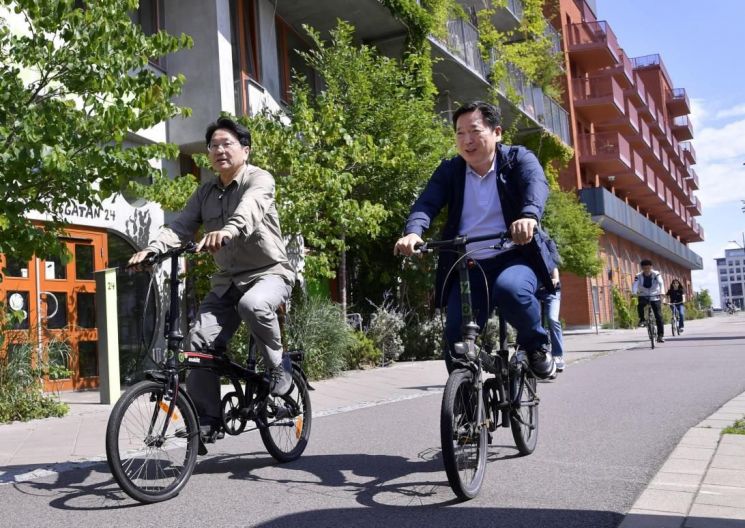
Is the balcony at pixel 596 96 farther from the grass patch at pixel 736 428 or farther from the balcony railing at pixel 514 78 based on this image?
the grass patch at pixel 736 428

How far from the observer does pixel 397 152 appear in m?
13.3

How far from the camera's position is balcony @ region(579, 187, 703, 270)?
3672 cm

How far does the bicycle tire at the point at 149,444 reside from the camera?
3.63m

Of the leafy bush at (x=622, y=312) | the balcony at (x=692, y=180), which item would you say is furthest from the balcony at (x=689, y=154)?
the leafy bush at (x=622, y=312)

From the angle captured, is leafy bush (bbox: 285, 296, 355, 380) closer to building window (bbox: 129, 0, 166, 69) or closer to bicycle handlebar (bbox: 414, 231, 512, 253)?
building window (bbox: 129, 0, 166, 69)

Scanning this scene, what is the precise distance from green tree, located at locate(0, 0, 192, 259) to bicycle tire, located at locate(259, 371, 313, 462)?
2822mm

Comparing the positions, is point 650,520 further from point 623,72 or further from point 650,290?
point 623,72

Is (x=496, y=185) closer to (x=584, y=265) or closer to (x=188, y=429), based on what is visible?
(x=188, y=429)

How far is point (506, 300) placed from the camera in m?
4.04

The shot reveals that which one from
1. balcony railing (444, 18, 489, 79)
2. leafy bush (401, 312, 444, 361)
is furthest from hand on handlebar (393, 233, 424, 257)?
balcony railing (444, 18, 489, 79)

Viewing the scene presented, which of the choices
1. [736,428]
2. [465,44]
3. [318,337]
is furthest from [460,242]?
[465,44]

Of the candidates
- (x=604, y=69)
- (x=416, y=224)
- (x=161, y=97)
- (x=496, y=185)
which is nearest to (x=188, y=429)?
(x=416, y=224)

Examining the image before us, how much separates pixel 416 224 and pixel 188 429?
1.57m

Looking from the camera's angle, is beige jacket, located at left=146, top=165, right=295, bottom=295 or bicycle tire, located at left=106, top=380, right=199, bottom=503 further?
beige jacket, located at left=146, top=165, right=295, bottom=295
